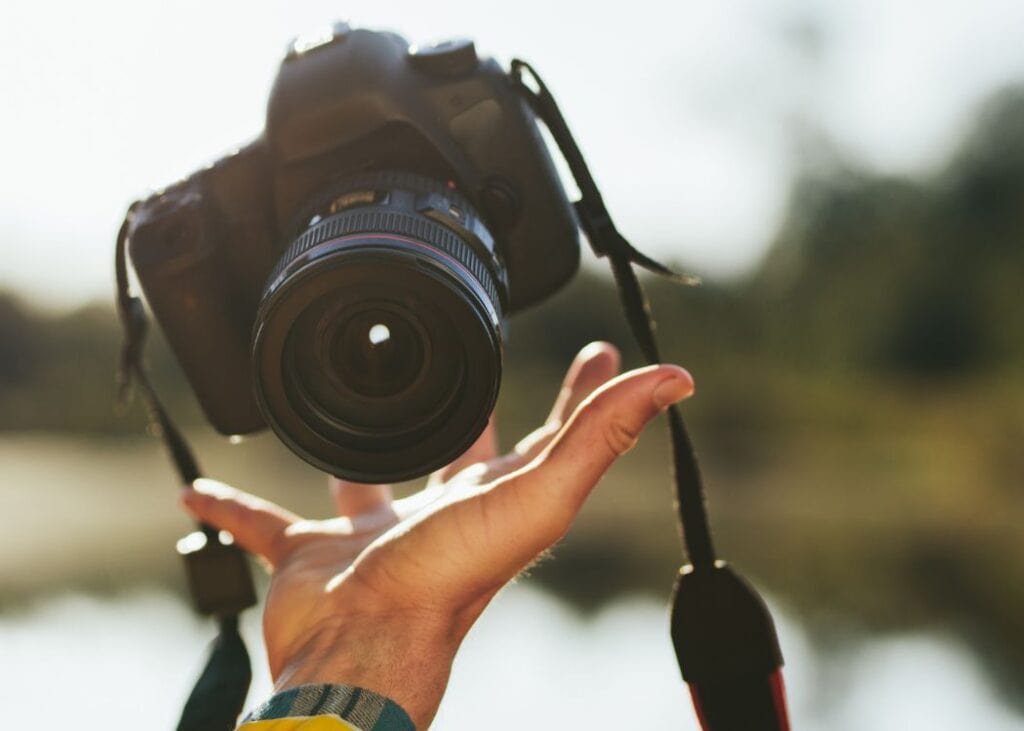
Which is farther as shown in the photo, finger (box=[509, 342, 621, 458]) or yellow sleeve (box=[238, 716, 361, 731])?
finger (box=[509, 342, 621, 458])

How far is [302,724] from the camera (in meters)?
0.58

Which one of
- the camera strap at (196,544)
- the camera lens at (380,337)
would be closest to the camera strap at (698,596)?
the camera lens at (380,337)

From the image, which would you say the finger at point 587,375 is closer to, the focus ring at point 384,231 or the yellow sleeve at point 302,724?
the focus ring at point 384,231

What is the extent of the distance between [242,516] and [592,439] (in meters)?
0.37

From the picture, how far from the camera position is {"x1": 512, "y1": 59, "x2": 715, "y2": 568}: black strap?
2.69ft

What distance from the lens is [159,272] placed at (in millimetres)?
854

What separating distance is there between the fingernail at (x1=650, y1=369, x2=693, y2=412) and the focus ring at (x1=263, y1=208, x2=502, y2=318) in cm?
15

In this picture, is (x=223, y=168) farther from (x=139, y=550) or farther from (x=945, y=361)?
(x=945, y=361)

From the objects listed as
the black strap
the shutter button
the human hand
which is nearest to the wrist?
the human hand

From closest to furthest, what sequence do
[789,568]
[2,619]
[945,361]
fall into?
1. [2,619]
2. [789,568]
3. [945,361]

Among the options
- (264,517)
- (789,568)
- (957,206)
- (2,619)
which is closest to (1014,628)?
(789,568)

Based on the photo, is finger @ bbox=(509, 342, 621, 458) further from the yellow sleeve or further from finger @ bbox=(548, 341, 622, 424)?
the yellow sleeve

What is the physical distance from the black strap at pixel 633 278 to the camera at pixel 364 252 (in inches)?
0.9

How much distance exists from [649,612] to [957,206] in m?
6.99
